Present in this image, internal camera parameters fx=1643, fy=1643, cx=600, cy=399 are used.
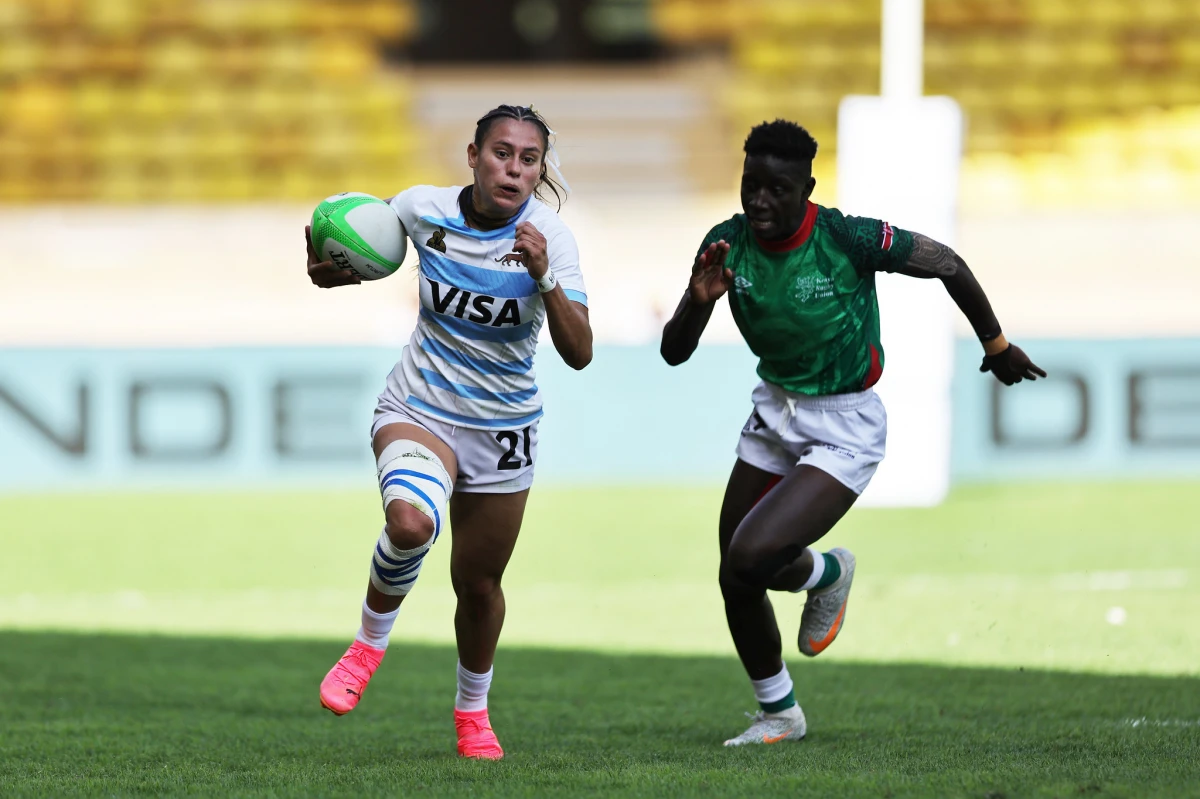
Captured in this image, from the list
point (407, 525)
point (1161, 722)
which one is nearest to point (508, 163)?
point (407, 525)

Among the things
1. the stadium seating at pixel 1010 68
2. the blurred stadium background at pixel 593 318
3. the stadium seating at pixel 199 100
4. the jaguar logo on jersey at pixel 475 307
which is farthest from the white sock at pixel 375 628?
the stadium seating at pixel 1010 68

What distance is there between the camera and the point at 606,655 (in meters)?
7.46

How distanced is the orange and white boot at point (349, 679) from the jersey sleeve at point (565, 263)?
1.29 meters

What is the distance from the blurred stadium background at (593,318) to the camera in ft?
30.0

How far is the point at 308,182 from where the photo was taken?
1739cm

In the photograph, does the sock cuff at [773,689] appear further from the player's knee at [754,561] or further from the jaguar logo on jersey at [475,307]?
the jaguar logo on jersey at [475,307]

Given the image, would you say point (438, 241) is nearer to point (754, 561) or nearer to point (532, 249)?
point (532, 249)

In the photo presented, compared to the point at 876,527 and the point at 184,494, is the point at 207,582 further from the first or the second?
the point at 876,527

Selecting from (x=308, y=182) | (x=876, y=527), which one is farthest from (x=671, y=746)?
(x=308, y=182)

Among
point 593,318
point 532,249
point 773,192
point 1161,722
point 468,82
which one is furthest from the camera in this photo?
point 468,82

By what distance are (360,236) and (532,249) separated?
0.74 metres

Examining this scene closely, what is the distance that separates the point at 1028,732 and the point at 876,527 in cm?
584

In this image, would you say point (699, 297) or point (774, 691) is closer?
point (699, 297)

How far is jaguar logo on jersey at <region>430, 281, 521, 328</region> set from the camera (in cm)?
500
